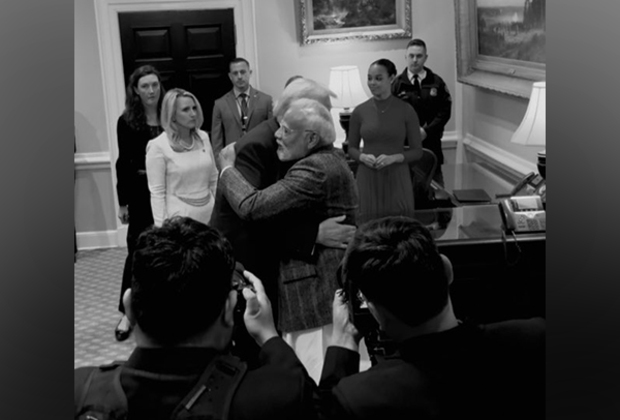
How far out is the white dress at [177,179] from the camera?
10.3ft

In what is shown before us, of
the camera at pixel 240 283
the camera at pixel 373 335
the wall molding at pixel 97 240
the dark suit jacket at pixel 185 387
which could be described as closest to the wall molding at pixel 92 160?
the wall molding at pixel 97 240

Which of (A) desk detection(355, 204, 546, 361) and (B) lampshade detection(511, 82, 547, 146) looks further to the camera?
(B) lampshade detection(511, 82, 547, 146)

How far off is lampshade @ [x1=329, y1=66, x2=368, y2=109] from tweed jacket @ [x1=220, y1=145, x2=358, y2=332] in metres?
2.99

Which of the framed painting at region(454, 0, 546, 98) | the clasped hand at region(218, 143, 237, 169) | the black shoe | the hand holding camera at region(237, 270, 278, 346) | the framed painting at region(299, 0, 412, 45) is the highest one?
the framed painting at region(299, 0, 412, 45)

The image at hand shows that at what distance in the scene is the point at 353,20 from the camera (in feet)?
18.3

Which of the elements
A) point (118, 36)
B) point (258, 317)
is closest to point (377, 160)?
point (118, 36)

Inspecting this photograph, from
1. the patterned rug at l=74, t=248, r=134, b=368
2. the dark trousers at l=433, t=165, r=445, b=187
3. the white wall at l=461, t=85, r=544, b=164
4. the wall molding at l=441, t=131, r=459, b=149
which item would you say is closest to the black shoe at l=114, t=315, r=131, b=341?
the patterned rug at l=74, t=248, r=134, b=368

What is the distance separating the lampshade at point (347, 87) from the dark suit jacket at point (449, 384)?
4.05 m

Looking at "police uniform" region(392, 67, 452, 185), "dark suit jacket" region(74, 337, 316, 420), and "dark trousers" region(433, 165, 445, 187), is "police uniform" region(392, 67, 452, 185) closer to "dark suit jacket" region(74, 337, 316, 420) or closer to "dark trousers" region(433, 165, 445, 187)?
"dark trousers" region(433, 165, 445, 187)

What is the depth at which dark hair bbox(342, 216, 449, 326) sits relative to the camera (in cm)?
121

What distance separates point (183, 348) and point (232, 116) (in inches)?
165

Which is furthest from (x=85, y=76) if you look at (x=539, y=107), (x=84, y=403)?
(x=84, y=403)

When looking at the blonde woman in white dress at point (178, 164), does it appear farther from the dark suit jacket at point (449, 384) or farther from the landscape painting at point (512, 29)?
the dark suit jacket at point (449, 384)
